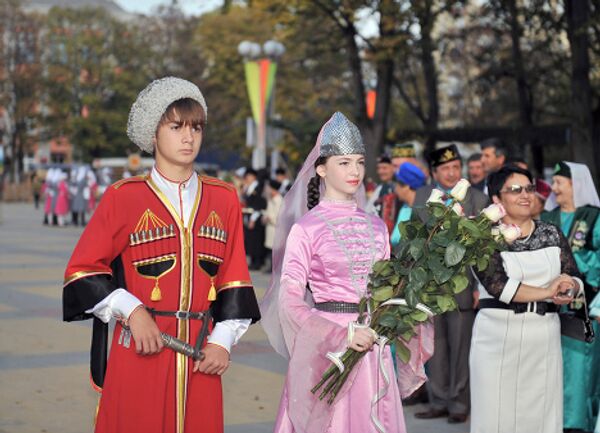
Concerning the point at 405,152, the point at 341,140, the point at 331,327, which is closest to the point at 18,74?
the point at 405,152

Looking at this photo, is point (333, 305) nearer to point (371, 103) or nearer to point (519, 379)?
point (519, 379)

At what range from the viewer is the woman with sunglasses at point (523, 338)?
22.8 feet

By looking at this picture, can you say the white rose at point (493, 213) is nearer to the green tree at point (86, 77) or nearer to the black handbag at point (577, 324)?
the black handbag at point (577, 324)

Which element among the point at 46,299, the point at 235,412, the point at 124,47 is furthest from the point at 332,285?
the point at 124,47

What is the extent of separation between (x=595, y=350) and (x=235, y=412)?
2.54m

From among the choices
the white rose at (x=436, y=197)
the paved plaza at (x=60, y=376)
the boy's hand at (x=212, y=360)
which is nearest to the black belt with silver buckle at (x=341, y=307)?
the white rose at (x=436, y=197)

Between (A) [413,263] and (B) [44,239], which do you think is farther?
(B) [44,239]

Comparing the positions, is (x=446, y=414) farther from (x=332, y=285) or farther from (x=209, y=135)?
(x=209, y=135)

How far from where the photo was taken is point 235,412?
28.0 ft

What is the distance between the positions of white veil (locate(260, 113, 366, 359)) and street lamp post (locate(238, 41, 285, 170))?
20.6m

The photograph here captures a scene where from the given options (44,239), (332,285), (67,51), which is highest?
(67,51)

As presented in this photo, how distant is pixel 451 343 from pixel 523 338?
2.13 m

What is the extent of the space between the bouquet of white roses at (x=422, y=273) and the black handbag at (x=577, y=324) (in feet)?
8.62

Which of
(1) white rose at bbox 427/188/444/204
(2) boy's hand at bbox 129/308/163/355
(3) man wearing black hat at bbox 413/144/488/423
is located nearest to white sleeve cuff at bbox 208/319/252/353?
(2) boy's hand at bbox 129/308/163/355
